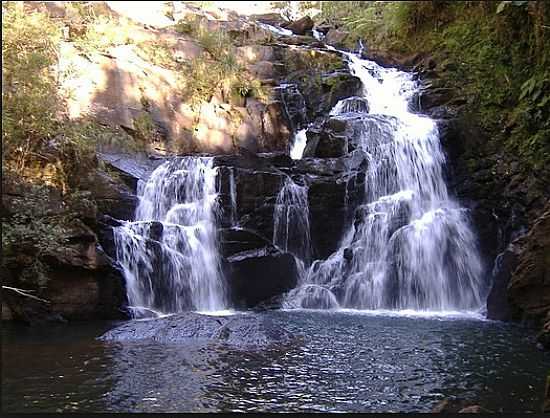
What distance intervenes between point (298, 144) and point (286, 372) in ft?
31.6

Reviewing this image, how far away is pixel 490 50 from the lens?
13.1m

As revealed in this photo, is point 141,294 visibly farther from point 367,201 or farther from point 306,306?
point 367,201

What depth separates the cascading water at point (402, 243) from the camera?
9.95m

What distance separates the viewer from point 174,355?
604cm

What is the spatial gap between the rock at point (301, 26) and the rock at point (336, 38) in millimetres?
1100

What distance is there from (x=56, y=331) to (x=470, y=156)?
8716 millimetres

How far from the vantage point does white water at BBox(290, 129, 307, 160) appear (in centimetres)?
1416

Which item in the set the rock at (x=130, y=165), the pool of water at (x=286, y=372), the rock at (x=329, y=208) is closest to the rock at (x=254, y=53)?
the rock at (x=130, y=165)

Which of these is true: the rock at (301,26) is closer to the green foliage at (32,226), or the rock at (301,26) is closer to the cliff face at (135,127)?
the cliff face at (135,127)

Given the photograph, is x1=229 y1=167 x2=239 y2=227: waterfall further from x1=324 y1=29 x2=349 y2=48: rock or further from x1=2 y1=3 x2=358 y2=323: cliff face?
x1=324 y1=29 x2=349 y2=48: rock

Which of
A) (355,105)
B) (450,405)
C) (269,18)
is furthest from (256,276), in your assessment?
(269,18)

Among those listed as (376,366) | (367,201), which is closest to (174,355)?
(376,366)

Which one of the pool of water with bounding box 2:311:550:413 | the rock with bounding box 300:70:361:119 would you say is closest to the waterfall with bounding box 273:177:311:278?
the pool of water with bounding box 2:311:550:413

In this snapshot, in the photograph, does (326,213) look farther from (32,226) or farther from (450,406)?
(450,406)
